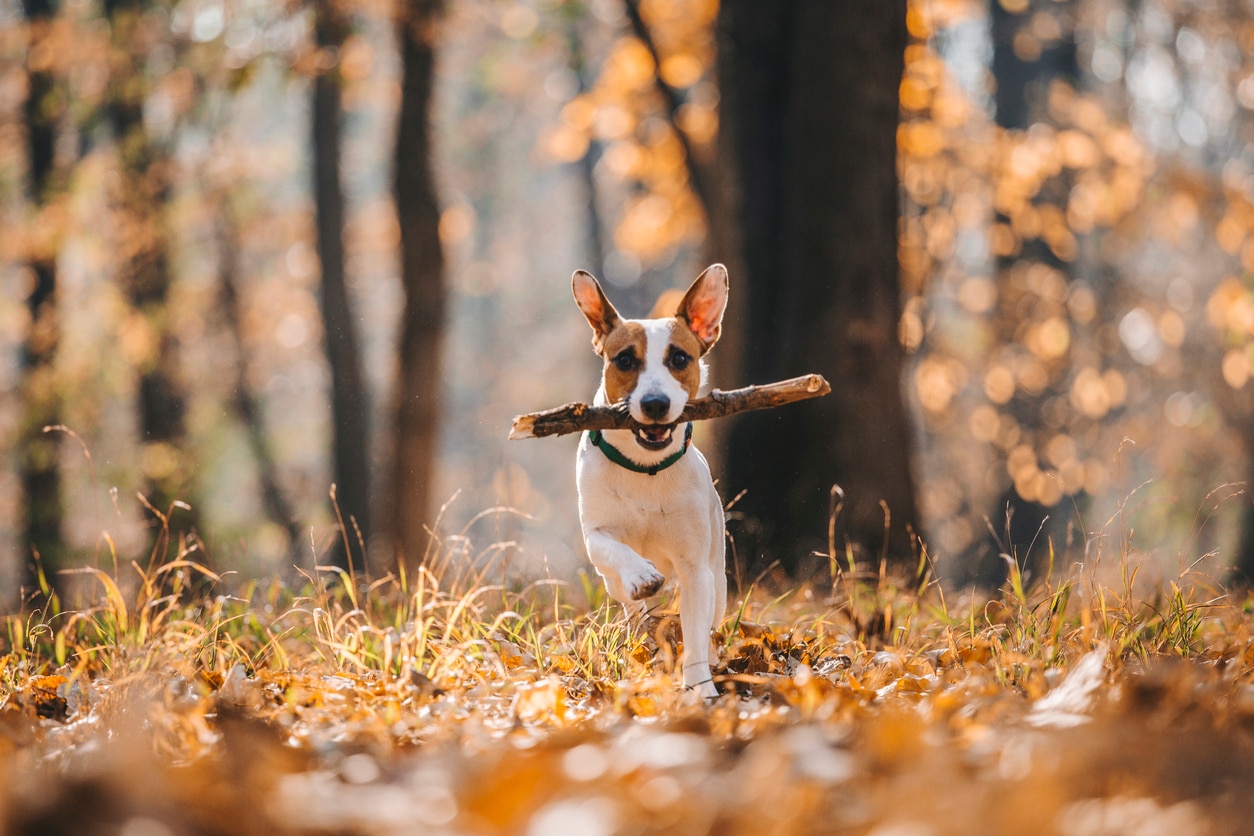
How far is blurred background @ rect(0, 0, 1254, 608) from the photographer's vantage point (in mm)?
6305

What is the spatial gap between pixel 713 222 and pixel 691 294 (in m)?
3.26

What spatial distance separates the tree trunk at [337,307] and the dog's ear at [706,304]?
498 cm

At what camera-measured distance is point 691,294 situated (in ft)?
14.4

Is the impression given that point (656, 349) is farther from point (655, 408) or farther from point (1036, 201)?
point (1036, 201)

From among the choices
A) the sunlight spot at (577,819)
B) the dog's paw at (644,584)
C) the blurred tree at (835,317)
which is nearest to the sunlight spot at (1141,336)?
the blurred tree at (835,317)

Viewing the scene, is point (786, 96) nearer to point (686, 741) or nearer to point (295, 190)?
point (686, 741)

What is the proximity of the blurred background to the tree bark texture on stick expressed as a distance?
27mm

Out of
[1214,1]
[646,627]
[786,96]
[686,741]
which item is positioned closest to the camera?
[686,741]

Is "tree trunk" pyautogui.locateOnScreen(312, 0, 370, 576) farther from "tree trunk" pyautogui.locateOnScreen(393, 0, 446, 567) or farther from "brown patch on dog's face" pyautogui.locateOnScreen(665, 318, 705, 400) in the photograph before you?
"brown patch on dog's face" pyautogui.locateOnScreen(665, 318, 705, 400)

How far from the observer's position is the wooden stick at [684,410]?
3.65 metres

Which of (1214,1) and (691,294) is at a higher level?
(1214,1)

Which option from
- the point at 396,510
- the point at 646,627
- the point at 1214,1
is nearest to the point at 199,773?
the point at 646,627

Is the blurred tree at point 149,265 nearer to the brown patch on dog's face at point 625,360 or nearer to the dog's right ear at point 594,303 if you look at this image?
the dog's right ear at point 594,303

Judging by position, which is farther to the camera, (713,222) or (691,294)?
(713,222)
